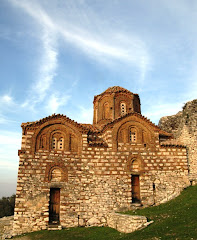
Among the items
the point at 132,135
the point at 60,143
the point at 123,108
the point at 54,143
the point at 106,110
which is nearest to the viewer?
the point at 54,143

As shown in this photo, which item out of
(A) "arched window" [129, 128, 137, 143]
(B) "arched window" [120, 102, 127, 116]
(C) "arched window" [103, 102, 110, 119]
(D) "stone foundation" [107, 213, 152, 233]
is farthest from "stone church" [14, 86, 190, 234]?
(C) "arched window" [103, 102, 110, 119]

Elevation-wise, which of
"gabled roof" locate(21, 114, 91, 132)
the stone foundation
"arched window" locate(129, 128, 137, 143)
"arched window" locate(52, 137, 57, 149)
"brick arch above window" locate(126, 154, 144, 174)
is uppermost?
"gabled roof" locate(21, 114, 91, 132)

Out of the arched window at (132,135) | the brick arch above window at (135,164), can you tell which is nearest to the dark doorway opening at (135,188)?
the brick arch above window at (135,164)

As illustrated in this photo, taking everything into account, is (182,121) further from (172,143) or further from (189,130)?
(172,143)

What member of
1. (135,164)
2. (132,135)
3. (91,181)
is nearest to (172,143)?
(132,135)

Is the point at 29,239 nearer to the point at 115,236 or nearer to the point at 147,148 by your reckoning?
the point at 115,236

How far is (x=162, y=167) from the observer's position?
1731cm

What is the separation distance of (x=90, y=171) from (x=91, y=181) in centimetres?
69

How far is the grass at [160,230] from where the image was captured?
30.4 feet

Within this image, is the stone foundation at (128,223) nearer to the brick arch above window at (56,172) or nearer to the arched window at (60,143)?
the brick arch above window at (56,172)

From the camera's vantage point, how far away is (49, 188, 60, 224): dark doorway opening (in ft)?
49.2

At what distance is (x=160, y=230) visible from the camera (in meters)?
10.1

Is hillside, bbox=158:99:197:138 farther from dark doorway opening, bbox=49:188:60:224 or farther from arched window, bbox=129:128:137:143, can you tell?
dark doorway opening, bbox=49:188:60:224

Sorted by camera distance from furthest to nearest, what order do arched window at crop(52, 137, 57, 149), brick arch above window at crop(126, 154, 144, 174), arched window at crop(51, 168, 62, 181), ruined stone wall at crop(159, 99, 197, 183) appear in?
1. ruined stone wall at crop(159, 99, 197, 183)
2. brick arch above window at crop(126, 154, 144, 174)
3. arched window at crop(52, 137, 57, 149)
4. arched window at crop(51, 168, 62, 181)
